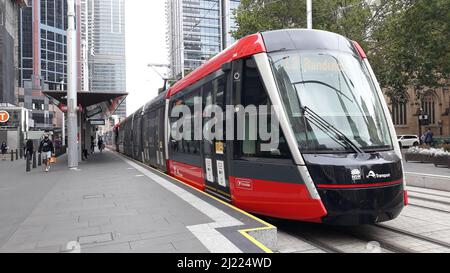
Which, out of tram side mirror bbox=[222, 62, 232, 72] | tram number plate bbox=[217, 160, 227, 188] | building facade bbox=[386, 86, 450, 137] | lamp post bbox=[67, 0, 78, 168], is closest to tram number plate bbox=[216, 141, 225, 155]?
tram number plate bbox=[217, 160, 227, 188]

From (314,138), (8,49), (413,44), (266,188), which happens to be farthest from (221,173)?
(8,49)

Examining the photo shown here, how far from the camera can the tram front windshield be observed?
557 cm

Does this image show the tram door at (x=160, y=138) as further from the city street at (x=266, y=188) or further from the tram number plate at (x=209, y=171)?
the tram number plate at (x=209, y=171)

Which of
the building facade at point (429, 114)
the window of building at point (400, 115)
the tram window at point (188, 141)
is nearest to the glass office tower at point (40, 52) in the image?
the window of building at point (400, 115)

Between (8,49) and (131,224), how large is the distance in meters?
64.2

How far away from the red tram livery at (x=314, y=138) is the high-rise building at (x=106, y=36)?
4042 centimetres

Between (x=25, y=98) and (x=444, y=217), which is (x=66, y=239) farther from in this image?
(x=25, y=98)

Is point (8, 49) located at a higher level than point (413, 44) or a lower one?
higher

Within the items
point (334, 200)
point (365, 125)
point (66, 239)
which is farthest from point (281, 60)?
point (66, 239)

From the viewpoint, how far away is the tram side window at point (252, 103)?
5996mm

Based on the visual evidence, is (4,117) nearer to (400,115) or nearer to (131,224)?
(131,224)

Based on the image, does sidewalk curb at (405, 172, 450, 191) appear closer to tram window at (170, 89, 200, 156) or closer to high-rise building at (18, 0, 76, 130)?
tram window at (170, 89, 200, 156)

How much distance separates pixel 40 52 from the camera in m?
94.7

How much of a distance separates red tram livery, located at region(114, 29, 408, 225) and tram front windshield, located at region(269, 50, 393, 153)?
0.01m
